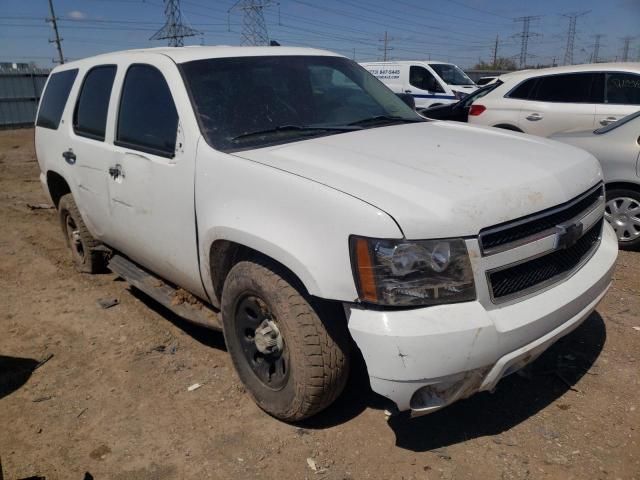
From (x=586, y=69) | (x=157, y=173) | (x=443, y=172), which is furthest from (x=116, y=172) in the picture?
(x=586, y=69)

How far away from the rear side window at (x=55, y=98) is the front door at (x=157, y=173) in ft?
4.39

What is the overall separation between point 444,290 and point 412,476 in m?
0.92

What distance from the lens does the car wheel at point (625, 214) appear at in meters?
5.29

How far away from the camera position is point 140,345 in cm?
390

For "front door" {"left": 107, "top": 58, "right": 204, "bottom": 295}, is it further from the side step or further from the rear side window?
the rear side window

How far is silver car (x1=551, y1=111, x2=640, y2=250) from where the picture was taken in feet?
17.2

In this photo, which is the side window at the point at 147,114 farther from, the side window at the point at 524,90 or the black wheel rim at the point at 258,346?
the side window at the point at 524,90

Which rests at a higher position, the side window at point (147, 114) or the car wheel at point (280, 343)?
the side window at point (147, 114)

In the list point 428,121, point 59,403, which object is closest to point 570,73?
point 428,121

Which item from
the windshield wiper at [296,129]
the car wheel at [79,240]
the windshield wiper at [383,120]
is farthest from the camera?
the car wheel at [79,240]

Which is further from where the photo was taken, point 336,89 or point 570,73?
point 570,73

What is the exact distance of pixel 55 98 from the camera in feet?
16.6

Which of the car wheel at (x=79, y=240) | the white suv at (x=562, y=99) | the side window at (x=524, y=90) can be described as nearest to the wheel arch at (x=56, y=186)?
the car wheel at (x=79, y=240)

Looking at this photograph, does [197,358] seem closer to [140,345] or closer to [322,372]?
[140,345]
